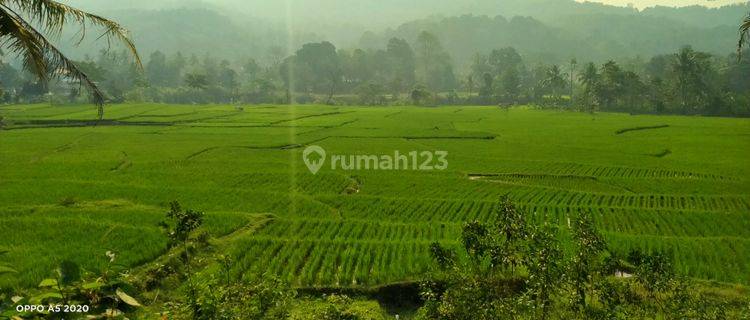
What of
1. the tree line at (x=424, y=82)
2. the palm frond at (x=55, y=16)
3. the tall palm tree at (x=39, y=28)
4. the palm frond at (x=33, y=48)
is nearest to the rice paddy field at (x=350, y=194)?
the palm frond at (x=33, y=48)

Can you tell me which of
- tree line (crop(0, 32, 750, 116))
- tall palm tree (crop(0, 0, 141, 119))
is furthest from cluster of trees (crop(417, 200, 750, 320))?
tree line (crop(0, 32, 750, 116))

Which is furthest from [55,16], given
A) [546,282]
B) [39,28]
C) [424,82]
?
[424,82]

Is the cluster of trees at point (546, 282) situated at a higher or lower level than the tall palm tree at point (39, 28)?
lower

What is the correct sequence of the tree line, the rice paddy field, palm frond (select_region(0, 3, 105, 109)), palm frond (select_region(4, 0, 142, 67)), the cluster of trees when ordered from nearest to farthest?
the cluster of trees, palm frond (select_region(0, 3, 105, 109)), palm frond (select_region(4, 0, 142, 67)), the rice paddy field, the tree line

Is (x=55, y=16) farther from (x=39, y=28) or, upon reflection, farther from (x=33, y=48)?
(x=33, y=48)

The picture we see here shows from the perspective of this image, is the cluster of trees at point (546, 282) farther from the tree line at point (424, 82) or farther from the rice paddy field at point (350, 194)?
the tree line at point (424, 82)

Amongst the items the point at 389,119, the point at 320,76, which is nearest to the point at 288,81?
the point at 320,76

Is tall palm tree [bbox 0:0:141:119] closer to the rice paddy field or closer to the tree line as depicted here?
the rice paddy field
